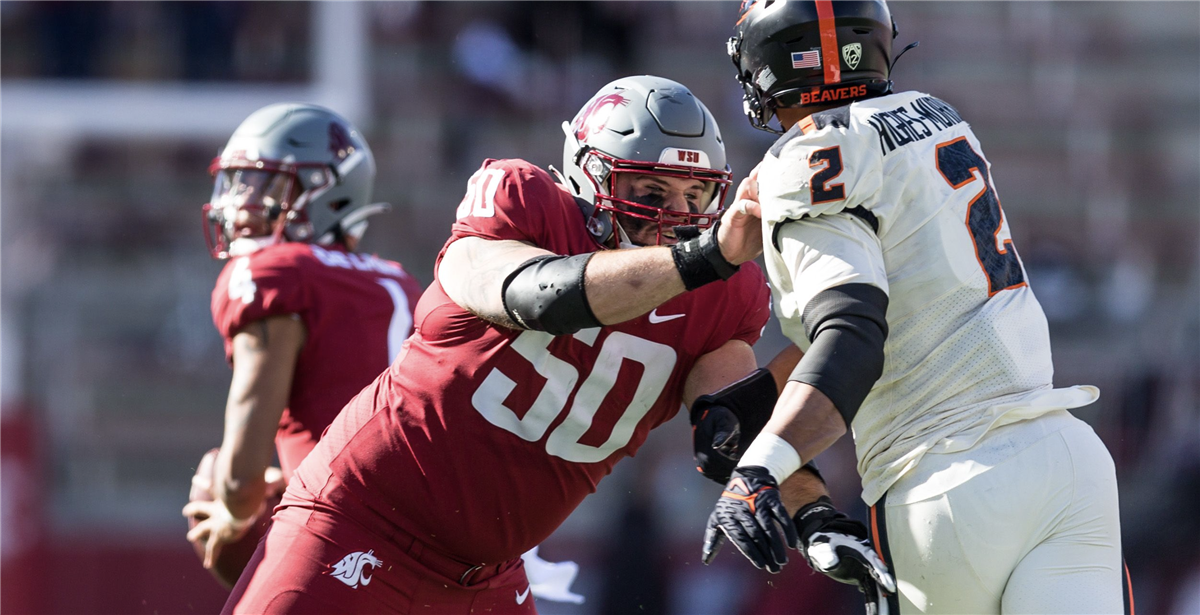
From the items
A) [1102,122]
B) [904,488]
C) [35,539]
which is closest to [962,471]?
[904,488]

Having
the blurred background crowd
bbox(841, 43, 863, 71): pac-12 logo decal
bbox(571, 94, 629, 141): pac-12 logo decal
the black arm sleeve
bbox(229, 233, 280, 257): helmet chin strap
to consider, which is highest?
bbox(841, 43, 863, 71): pac-12 logo decal

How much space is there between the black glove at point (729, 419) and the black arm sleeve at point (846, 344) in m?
0.43

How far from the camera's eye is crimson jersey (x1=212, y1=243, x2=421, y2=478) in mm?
3615

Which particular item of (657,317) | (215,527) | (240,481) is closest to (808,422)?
(657,317)

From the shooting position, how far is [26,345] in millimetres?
8102

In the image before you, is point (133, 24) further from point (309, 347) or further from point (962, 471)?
point (962, 471)

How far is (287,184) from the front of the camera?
4.32 m

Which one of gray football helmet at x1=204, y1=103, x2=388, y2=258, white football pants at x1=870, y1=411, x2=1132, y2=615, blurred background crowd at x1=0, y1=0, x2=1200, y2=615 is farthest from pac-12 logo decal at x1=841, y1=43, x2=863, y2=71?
blurred background crowd at x1=0, y1=0, x2=1200, y2=615

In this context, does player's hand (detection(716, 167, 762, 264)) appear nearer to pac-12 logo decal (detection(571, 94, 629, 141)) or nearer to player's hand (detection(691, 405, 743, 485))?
player's hand (detection(691, 405, 743, 485))

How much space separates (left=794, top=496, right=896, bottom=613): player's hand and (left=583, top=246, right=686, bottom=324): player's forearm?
56 centimetres

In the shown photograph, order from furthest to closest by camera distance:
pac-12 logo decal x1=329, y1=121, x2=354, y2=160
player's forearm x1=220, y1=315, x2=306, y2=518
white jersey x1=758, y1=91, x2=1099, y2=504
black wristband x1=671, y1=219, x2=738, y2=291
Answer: pac-12 logo decal x1=329, y1=121, x2=354, y2=160
player's forearm x1=220, y1=315, x2=306, y2=518
black wristband x1=671, y1=219, x2=738, y2=291
white jersey x1=758, y1=91, x2=1099, y2=504

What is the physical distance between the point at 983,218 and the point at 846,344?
1.82 ft

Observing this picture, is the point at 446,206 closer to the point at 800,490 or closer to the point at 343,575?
the point at 343,575

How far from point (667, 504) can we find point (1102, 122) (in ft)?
17.9
